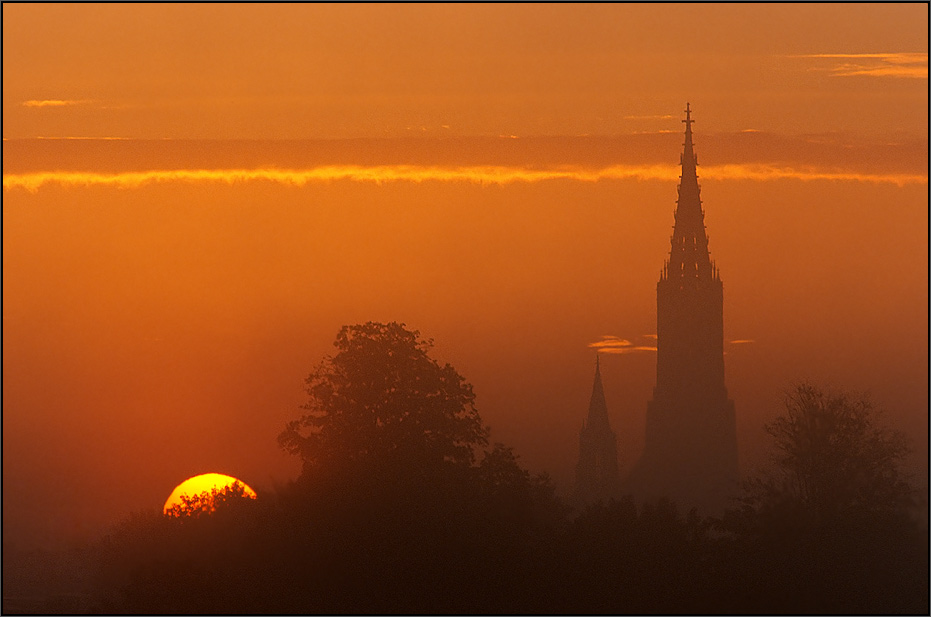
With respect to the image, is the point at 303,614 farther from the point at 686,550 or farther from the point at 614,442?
the point at 614,442

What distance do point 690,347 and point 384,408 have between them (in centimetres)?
12087

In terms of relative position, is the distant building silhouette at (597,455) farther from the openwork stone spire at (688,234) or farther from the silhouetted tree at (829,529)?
the silhouetted tree at (829,529)

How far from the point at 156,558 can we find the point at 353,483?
22.4 ft

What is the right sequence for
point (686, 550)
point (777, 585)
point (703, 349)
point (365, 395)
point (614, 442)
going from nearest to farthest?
point (777, 585)
point (686, 550)
point (365, 395)
point (614, 442)
point (703, 349)

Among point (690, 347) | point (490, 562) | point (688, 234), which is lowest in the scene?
point (490, 562)

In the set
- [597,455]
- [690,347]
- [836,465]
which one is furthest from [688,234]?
[836,465]

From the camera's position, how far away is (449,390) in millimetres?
72625

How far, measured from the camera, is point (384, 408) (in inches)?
2827

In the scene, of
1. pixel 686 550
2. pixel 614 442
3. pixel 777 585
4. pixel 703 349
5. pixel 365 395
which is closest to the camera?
pixel 777 585

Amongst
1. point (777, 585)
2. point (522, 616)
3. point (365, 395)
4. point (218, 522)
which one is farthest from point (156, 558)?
point (777, 585)

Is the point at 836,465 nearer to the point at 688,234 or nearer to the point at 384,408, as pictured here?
the point at 384,408

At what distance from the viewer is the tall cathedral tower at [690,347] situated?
182m

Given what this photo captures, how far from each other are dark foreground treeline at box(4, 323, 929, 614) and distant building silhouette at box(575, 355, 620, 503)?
50538 millimetres

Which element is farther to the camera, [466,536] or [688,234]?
[688,234]
